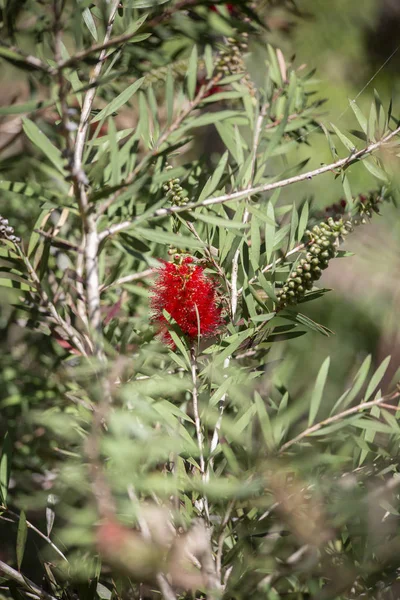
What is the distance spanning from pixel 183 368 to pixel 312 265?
0.21 ft

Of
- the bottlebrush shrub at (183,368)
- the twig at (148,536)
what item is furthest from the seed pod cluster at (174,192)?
the twig at (148,536)

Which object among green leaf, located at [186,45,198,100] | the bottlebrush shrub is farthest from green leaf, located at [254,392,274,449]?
green leaf, located at [186,45,198,100]

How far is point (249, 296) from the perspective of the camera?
22 centimetres

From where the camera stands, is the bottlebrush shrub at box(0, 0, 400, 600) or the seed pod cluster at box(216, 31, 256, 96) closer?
the bottlebrush shrub at box(0, 0, 400, 600)

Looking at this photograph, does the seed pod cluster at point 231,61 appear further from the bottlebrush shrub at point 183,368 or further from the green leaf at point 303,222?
the green leaf at point 303,222

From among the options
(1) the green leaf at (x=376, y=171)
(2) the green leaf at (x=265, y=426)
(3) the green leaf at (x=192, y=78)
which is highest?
(3) the green leaf at (x=192, y=78)

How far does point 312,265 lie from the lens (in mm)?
199

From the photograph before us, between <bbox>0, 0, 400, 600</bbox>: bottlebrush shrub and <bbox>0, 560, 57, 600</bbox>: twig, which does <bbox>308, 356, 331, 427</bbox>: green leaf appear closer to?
<bbox>0, 0, 400, 600</bbox>: bottlebrush shrub

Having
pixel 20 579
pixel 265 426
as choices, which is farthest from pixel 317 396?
pixel 20 579

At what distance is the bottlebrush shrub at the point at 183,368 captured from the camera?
0.52 ft

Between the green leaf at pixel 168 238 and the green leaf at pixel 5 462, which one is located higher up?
the green leaf at pixel 168 238

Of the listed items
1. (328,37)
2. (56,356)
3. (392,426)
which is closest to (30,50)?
(56,356)

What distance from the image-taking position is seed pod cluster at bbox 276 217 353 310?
0.20 meters

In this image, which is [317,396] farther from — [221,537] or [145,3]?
[145,3]
